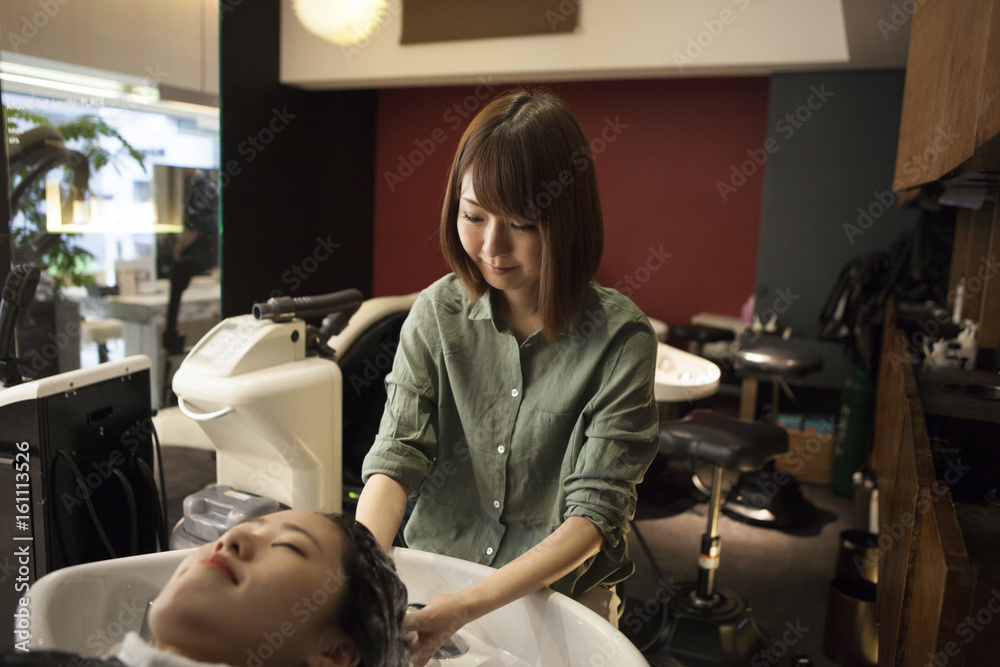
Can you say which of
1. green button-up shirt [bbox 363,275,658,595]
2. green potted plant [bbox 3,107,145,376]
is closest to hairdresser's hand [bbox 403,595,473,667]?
green button-up shirt [bbox 363,275,658,595]

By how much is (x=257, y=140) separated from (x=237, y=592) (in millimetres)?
4509

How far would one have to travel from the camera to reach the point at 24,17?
3.17m

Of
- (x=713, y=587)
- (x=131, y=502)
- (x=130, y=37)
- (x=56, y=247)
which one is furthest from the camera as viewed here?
(x=130, y=37)

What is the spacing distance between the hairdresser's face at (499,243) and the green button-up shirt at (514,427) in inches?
4.4

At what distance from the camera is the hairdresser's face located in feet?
3.42

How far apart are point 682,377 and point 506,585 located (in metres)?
1.59

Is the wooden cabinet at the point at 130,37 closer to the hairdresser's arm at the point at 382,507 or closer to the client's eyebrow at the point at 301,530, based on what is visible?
the hairdresser's arm at the point at 382,507

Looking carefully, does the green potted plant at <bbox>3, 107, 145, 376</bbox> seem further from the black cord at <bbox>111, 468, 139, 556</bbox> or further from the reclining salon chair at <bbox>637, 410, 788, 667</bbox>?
the reclining salon chair at <bbox>637, 410, 788, 667</bbox>

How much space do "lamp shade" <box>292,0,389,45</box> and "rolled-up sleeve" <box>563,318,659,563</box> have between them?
404 centimetres

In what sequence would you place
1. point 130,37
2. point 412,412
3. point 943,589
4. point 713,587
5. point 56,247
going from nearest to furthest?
point 943,589 → point 412,412 → point 713,587 → point 56,247 → point 130,37

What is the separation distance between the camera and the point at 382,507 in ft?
3.64

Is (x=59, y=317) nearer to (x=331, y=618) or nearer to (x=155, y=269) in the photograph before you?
(x=155, y=269)

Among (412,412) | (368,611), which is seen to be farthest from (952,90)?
(368,611)

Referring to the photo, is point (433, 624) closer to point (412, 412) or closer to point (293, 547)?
point (293, 547)
